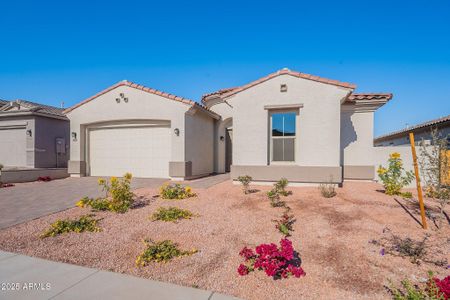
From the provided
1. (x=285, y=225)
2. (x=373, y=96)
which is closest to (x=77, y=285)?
(x=285, y=225)

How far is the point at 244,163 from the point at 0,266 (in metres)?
7.42

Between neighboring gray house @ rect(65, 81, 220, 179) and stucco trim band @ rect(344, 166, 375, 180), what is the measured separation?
7168 millimetres

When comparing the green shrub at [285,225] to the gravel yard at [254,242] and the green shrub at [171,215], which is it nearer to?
the gravel yard at [254,242]

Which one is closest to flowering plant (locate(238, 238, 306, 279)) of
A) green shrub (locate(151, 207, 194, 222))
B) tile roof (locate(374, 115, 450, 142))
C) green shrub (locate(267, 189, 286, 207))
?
green shrub (locate(151, 207, 194, 222))

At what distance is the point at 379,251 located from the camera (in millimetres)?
3891

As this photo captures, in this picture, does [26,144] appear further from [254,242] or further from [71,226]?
[254,242]

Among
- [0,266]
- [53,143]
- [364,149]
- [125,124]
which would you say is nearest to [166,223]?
[0,266]

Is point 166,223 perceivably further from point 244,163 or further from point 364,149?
point 364,149

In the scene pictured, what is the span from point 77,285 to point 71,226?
7.87ft

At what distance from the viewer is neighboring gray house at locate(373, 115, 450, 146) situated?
12930 millimetres

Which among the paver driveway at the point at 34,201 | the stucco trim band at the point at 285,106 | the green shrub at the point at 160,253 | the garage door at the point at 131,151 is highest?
the stucco trim band at the point at 285,106

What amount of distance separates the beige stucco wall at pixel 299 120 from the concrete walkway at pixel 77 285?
6798 millimetres

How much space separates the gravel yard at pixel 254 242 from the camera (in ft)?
10.1

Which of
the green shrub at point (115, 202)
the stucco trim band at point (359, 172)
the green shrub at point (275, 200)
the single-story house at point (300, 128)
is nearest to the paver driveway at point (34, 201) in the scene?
the green shrub at point (115, 202)
